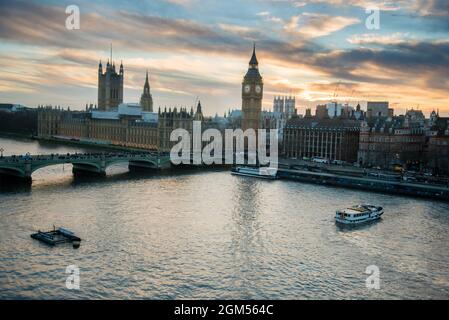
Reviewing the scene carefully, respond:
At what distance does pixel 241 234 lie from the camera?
29891 millimetres

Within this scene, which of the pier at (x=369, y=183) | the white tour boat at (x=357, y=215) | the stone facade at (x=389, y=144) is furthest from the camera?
the stone facade at (x=389, y=144)

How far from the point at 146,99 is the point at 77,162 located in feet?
261

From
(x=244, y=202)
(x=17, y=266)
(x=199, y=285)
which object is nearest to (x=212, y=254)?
(x=199, y=285)

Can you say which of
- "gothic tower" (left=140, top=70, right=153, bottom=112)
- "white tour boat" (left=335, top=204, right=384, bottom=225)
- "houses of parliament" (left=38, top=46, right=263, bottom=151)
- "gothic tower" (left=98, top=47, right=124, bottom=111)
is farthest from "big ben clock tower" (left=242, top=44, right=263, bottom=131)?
"white tour boat" (left=335, top=204, right=384, bottom=225)

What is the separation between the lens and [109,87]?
5290 inches

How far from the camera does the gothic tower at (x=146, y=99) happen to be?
129125 millimetres

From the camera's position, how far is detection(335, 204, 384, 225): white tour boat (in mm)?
33656

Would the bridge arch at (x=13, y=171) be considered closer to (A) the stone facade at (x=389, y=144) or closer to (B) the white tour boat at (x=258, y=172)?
(B) the white tour boat at (x=258, y=172)

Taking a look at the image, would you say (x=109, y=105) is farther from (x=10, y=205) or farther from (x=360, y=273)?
(x=360, y=273)

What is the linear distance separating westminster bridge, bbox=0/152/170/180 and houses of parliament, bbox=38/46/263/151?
20.9m

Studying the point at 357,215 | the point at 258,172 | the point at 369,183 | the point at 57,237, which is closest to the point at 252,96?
the point at 258,172

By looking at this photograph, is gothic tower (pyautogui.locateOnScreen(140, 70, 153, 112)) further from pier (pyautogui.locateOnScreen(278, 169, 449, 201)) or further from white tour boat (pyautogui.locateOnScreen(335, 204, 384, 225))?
white tour boat (pyautogui.locateOnScreen(335, 204, 384, 225))

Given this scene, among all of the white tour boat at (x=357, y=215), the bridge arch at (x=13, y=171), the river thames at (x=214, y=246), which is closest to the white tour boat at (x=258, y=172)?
the river thames at (x=214, y=246)
